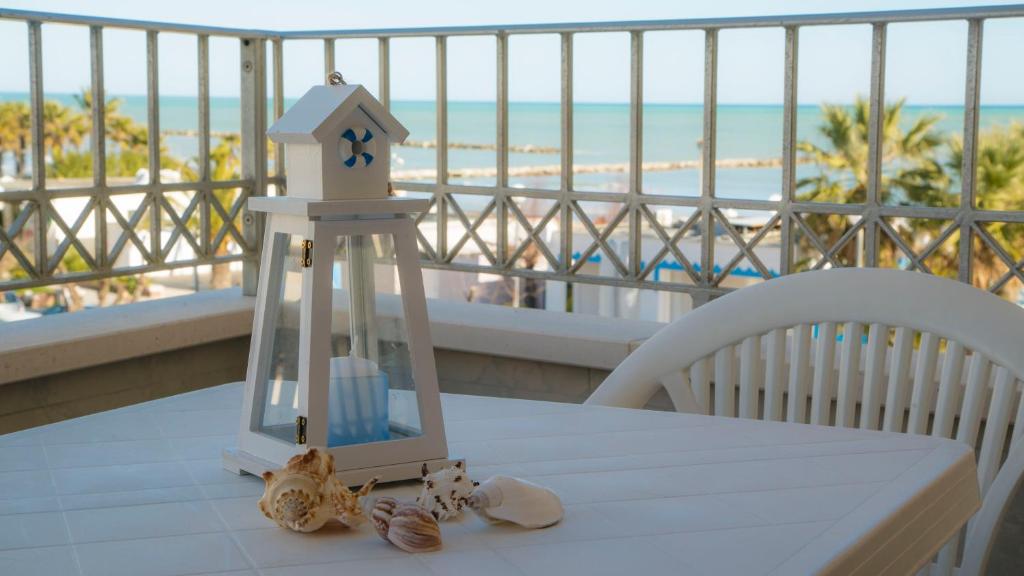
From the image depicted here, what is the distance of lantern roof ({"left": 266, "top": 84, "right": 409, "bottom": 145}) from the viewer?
1128 mm

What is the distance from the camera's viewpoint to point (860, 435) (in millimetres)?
1365

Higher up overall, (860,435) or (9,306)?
(860,435)

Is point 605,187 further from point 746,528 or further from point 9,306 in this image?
point 746,528

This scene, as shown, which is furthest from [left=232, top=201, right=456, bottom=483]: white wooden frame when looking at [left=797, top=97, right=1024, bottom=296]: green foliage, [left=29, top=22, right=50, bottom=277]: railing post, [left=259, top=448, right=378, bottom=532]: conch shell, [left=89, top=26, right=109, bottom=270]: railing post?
[left=797, top=97, right=1024, bottom=296]: green foliage

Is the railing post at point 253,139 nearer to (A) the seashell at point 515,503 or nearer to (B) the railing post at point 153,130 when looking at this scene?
(B) the railing post at point 153,130

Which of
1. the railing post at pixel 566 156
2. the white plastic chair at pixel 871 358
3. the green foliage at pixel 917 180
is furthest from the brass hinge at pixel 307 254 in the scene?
the green foliage at pixel 917 180

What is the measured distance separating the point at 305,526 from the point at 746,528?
0.36 m

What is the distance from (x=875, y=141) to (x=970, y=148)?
206 millimetres

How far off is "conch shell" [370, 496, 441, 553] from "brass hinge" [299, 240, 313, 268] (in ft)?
0.84

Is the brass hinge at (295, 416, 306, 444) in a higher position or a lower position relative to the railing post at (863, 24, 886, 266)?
lower

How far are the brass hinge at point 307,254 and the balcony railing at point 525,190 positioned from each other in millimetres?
1596

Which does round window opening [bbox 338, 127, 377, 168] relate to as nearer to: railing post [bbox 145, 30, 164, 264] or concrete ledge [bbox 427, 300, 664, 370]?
concrete ledge [bbox 427, 300, 664, 370]

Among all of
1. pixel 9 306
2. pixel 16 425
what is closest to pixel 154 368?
pixel 16 425

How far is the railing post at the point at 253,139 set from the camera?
307 cm
